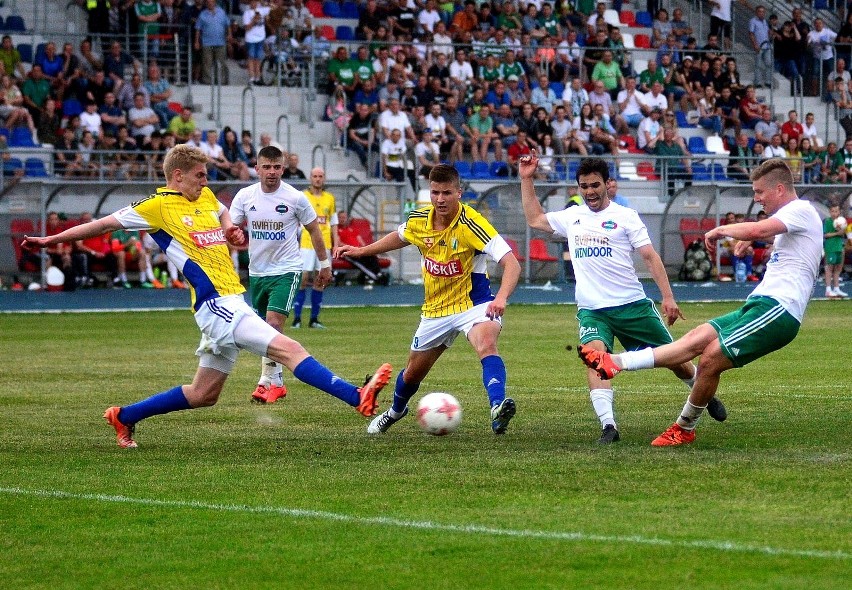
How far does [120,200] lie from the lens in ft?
99.2

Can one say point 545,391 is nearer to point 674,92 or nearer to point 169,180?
point 169,180

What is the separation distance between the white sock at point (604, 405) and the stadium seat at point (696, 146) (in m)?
29.1

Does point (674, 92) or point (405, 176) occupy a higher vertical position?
point (674, 92)

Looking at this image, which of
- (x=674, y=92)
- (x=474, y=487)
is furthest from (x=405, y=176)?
(x=474, y=487)

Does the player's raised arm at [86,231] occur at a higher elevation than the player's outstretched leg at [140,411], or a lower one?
higher

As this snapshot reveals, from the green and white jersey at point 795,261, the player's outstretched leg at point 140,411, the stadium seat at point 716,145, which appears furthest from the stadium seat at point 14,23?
the green and white jersey at point 795,261

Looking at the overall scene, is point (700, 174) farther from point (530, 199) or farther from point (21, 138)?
point (530, 199)

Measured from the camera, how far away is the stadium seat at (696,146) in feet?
125

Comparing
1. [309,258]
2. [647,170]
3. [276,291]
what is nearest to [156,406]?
[276,291]

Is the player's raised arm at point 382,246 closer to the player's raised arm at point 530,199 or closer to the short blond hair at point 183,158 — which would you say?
the player's raised arm at point 530,199

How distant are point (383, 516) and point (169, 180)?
12.5 feet

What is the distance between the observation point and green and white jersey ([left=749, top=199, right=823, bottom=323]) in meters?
9.07

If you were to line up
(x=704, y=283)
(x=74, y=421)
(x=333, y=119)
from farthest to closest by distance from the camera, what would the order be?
1. (x=333, y=119)
2. (x=704, y=283)
3. (x=74, y=421)

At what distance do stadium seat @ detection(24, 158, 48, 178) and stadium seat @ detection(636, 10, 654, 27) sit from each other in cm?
1897
